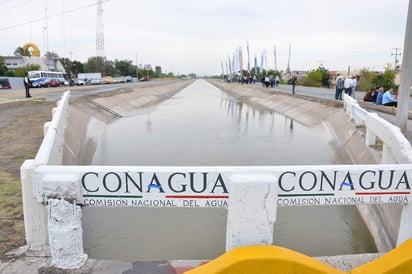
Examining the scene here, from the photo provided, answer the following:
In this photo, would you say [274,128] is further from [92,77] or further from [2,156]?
[92,77]

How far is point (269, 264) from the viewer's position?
10.2 ft

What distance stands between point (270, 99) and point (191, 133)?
18.8 metres

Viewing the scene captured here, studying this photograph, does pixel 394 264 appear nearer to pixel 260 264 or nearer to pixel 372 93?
pixel 260 264

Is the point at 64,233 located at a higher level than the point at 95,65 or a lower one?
lower

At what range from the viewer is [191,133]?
19156 millimetres

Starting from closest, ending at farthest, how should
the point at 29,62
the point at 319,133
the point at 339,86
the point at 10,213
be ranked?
the point at 10,213, the point at 319,133, the point at 339,86, the point at 29,62

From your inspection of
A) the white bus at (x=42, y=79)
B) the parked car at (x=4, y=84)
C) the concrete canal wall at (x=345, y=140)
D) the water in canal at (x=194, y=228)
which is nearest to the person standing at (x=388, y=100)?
the concrete canal wall at (x=345, y=140)

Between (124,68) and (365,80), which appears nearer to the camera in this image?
(365,80)

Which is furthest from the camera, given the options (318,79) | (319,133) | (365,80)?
(318,79)

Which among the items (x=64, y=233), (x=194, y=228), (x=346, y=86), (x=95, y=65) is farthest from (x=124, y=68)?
(x=64, y=233)

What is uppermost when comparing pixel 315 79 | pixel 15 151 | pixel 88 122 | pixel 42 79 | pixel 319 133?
pixel 315 79

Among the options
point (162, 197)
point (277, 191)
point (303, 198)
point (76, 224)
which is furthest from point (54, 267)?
point (303, 198)

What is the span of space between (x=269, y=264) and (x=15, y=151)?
8.80 meters

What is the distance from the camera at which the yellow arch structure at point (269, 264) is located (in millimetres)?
3080
